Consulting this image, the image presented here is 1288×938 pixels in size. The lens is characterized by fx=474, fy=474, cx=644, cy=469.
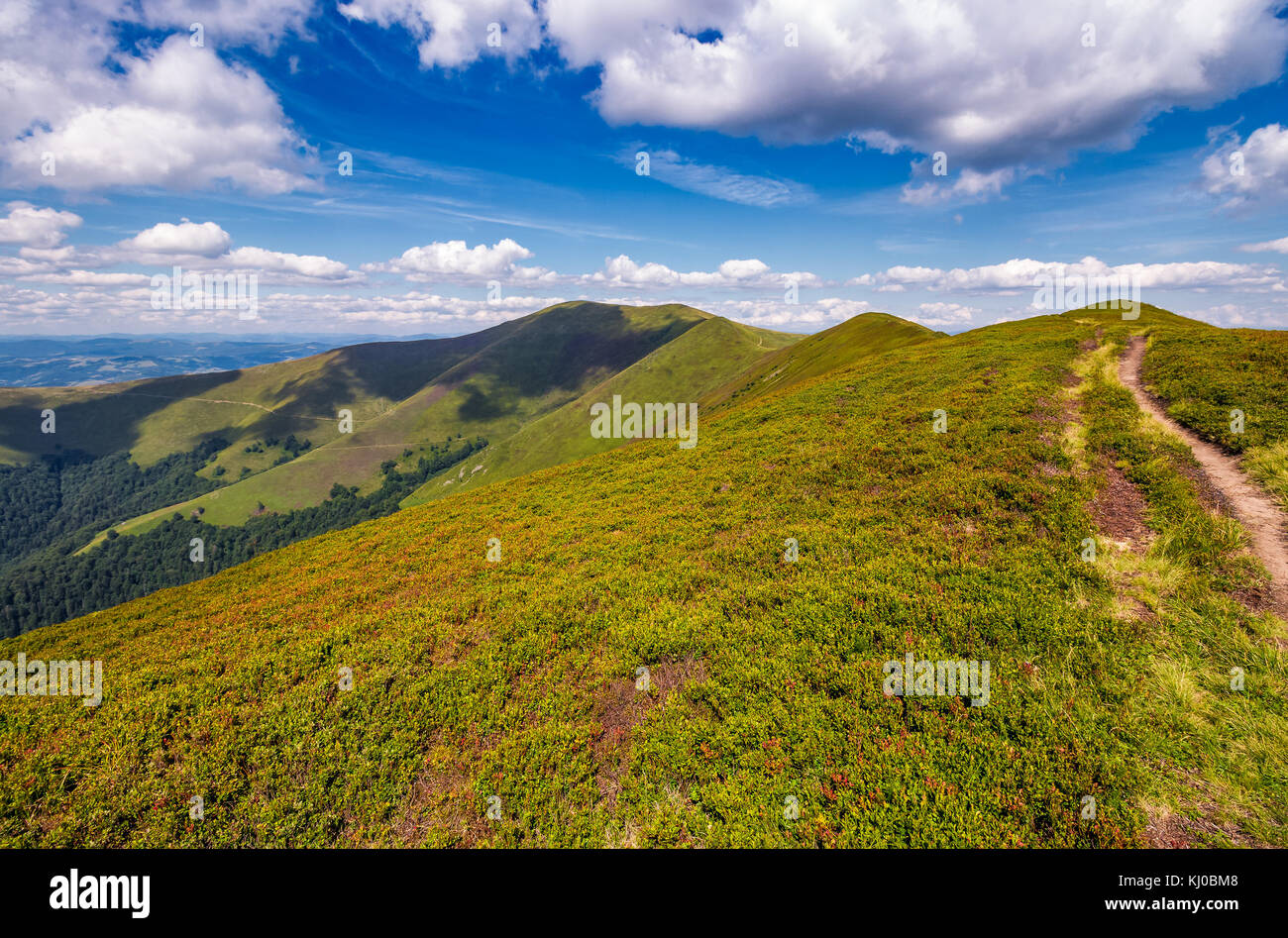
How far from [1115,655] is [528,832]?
12167 mm

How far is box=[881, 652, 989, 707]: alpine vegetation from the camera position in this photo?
973 centimetres

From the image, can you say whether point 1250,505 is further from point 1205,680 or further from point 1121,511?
point 1205,680

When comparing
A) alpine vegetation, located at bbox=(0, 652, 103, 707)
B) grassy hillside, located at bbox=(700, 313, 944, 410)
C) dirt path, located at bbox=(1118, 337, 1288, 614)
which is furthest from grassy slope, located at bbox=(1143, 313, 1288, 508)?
alpine vegetation, located at bbox=(0, 652, 103, 707)

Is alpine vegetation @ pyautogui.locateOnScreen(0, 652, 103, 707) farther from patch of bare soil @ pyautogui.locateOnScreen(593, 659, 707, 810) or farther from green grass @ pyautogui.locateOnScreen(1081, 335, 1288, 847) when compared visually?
green grass @ pyautogui.locateOnScreen(1081, 335, 1288, 847)

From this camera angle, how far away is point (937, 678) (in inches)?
397

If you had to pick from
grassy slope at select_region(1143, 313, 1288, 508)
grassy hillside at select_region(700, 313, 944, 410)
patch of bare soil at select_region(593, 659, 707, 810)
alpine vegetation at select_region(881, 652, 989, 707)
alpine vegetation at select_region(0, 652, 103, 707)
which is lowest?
alpine vegetation at select_region(0, 652, 103, 707)

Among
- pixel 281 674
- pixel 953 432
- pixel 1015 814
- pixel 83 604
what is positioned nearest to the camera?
pixel 1015 814

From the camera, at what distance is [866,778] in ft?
27.3

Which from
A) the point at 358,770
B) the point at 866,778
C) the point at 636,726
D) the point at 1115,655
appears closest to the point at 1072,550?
the point at 1115,655

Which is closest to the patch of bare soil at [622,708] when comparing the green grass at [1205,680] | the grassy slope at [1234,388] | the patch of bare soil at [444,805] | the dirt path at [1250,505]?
the patch of bare soil at [444,805]

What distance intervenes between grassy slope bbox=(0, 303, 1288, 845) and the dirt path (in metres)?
0.81

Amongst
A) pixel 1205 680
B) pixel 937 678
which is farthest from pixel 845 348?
pixel 937 678
